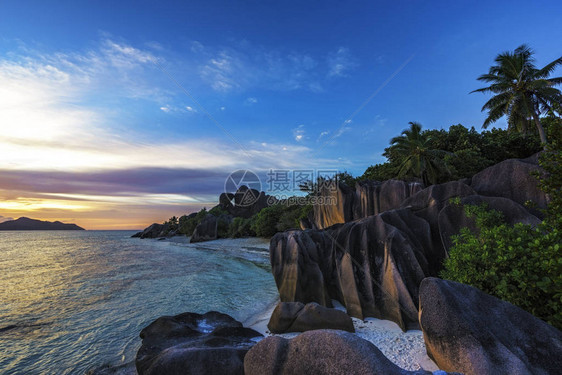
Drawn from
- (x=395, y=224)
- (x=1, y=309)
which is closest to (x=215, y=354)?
(x=395, y=224)

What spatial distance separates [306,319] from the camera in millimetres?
8750

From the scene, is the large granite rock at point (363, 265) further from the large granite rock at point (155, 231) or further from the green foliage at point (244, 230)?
the large granite rock at point (155, 231)

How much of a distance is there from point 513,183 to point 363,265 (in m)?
8.00

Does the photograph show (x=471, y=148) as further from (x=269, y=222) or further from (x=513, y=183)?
(x=269, y=222)

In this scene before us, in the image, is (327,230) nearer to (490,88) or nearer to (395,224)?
(395,224)

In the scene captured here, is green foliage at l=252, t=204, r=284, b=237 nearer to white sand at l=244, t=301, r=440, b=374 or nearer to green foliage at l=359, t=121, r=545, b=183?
green foliage at l=359, t=121, r=545, b=183

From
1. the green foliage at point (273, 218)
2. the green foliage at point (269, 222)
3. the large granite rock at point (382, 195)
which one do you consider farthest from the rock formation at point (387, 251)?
the green foliage at point (269, 222)

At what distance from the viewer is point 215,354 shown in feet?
20.8

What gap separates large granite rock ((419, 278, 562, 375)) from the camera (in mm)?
4762

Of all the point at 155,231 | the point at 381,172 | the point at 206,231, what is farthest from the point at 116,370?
the point at 155,231

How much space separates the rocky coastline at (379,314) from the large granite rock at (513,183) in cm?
4

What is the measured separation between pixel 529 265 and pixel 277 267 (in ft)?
31.8

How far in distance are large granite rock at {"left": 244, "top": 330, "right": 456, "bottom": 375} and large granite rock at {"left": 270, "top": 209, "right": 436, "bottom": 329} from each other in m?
5.76

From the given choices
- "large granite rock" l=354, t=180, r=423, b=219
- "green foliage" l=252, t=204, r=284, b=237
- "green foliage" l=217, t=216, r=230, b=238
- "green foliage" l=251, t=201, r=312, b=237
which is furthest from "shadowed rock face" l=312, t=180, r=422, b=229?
"green foliage" l=217, t=216, r=230, b=238
